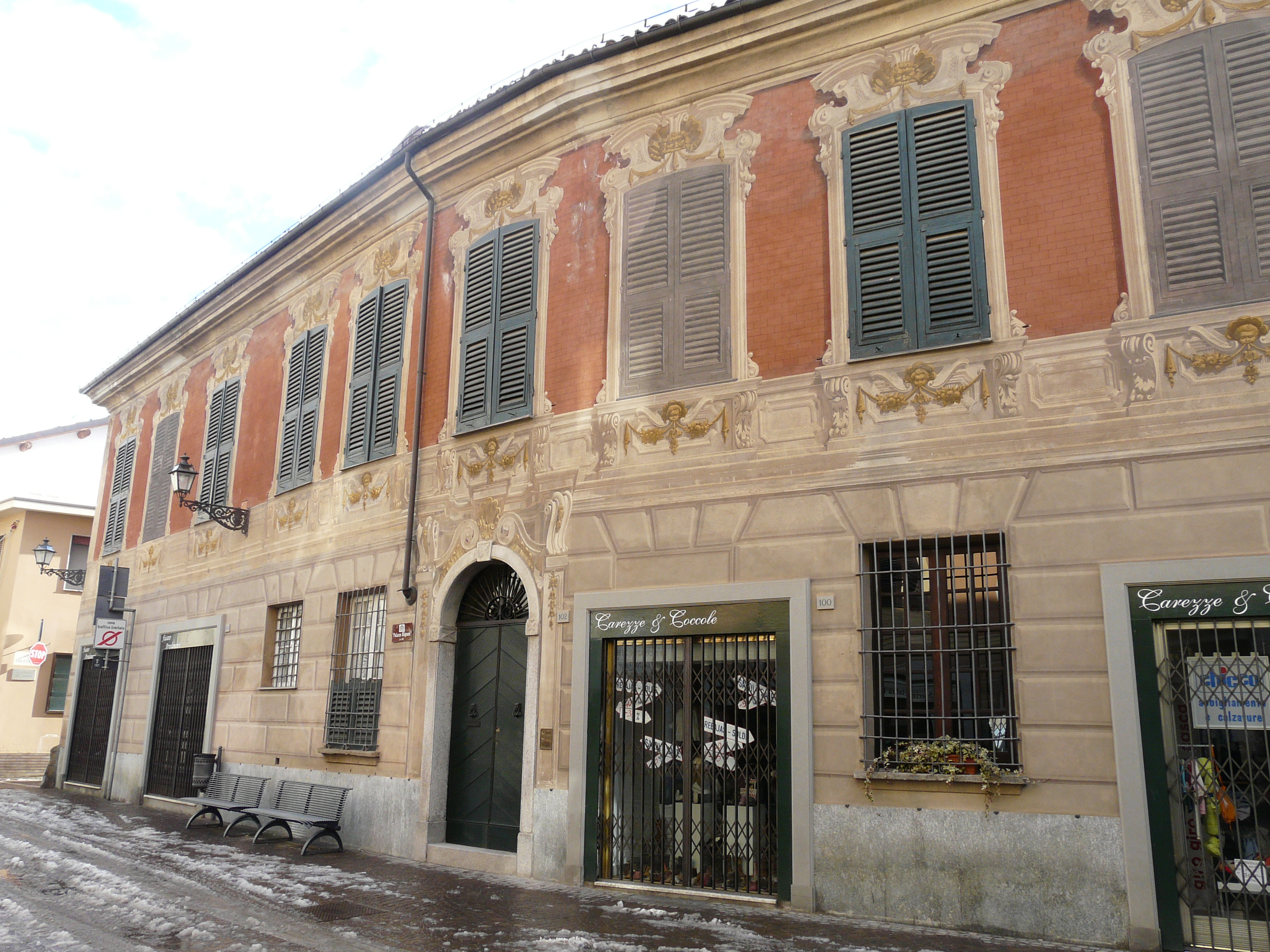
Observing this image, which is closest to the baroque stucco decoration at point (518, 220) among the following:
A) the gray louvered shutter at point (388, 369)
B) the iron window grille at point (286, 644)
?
the gray louvered shutter at point (388, 369)

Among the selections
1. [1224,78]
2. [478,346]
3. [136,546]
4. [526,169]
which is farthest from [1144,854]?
[136,546]

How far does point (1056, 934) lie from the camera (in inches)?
292

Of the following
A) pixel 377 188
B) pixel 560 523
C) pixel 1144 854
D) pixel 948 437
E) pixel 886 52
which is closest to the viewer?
pixel 1144 854

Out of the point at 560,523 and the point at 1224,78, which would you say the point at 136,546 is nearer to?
the point at 560,523

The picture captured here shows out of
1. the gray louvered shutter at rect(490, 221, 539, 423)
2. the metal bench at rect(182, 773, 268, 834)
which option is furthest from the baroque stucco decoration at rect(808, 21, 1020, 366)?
the metal bench at rect(182, 773, 268, 834)

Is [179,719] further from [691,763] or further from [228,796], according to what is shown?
[691,763]

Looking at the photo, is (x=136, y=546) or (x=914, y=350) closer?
(x=914, y=350)

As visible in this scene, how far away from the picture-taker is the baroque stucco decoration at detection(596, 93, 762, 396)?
1002cm

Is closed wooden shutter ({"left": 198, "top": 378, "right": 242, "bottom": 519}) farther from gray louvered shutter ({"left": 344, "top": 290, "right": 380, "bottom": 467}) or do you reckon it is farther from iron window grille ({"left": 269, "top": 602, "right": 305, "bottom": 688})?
gray louvered shutter ({"left": 344, "top": 290, "right": 380, "bottom": 467})

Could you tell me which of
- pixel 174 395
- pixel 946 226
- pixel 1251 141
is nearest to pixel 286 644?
pixel 174 395

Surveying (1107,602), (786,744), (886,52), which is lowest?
(786,744)

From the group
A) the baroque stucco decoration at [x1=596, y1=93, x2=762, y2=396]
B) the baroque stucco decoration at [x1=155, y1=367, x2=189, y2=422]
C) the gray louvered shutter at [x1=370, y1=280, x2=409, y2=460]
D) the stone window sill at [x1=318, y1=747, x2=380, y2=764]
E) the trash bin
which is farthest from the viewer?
the baroque stucco decoration at [x1=155, y1=367, x2=189, y2=422]

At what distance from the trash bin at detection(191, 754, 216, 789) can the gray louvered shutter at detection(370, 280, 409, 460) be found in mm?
5487

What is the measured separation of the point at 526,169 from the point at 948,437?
6.24 meters
